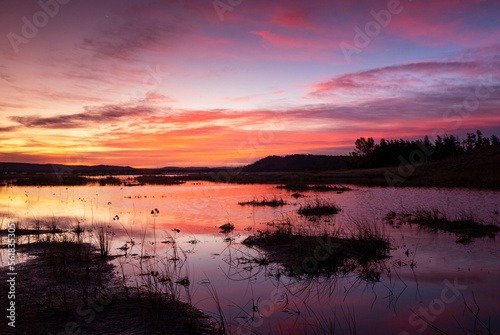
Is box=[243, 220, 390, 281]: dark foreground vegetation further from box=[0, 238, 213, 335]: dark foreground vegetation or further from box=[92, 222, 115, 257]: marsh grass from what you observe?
box=[92, 222, 115, 257]: marsh grass

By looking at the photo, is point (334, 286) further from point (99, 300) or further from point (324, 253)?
point (99, 300)

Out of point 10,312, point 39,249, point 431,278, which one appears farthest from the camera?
point 39,249

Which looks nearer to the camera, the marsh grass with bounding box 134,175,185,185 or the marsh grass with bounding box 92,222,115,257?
the marsh grass with bounding box 92,222,115,257

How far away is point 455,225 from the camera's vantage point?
55.6ft

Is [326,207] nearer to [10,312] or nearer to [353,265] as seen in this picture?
[353,265]

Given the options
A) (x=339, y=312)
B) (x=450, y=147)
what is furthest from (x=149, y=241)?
(x=450, y=147)

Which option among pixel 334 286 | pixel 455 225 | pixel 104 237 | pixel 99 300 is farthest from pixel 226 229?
pixel 455 225

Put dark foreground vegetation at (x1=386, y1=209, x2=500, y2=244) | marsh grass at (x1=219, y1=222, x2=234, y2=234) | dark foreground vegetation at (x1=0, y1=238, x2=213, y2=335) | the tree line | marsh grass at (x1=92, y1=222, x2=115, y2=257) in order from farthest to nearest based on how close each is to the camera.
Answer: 1. the tree line
2. marsh grass at (x1=219, y1=222, x2=234, y2=234)
3. dark foreground vegetation at (x1=386, y1=209, x2=500, y2=244)
4. marsh grass at (x1=92, y1=222, x2=115, y2=257)
5. dark foreground vegetation at (x1=0, y1=238, x2=213, y2=335)

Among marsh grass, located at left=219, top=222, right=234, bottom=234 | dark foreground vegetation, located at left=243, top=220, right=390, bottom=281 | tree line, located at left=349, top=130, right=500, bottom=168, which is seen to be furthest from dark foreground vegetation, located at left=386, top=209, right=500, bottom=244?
tree line, located at left=349, top=130, right=500, bottom=168

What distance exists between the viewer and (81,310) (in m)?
7.31

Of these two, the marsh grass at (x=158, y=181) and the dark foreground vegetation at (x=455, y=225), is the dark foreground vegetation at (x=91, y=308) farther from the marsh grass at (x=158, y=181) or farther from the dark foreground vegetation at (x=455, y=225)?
the marsh grass at (x=158, y=181)

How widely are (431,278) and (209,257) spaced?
748cm

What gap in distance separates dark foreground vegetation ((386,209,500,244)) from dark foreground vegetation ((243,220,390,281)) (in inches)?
179

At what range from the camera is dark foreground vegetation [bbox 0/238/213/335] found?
258 inches
